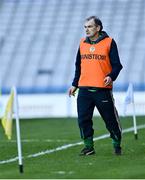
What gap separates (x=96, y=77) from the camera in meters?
10.7

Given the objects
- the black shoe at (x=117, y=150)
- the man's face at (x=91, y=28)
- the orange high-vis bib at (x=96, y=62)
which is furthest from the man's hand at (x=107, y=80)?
the black shoe at (x=117, y=150)

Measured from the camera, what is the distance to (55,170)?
910 cm

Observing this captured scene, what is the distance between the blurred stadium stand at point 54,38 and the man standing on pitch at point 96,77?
58.4 feet

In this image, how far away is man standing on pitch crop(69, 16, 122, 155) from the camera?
34.8 feet

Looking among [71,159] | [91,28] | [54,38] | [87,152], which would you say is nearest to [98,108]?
[87,152]

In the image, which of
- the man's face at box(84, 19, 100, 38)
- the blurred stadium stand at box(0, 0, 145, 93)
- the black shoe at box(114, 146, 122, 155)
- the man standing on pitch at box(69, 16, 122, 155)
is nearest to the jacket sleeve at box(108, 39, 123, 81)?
the man standing on pitch at box(69, 16, 122, 155)

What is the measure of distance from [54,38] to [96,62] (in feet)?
Result: 73.1

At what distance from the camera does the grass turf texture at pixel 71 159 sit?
28.5 feet

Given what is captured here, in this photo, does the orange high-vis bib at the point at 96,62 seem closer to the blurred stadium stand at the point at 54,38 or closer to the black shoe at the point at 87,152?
the black shoe at the point at 87,152

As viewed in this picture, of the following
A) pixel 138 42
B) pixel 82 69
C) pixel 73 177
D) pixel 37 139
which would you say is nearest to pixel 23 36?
pixel 138 42

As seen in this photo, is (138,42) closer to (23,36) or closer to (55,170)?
(23,36)

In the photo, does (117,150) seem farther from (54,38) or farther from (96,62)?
(54,38)

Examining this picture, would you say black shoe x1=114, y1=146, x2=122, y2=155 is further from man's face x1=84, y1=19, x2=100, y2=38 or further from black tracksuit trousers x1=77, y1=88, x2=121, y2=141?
man's face x1=84, y1=19, x2=100, y2=38

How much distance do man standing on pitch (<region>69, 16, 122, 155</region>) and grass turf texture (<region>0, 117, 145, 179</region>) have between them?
39cm
